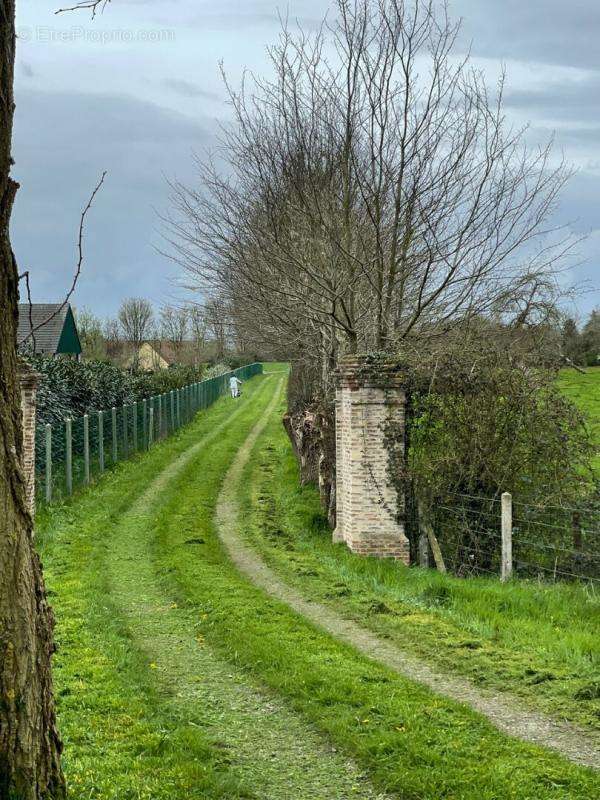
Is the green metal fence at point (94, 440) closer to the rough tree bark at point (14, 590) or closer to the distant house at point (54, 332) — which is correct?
the distant house at point (54, 332)

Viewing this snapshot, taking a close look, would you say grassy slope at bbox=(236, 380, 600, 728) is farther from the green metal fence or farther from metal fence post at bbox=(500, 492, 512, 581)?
the green metal fence

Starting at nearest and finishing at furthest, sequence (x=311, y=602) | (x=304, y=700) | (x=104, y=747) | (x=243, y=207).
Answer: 1. (x=104, y=747)
2. (x=304, y=700)
3. (x=311, y=602)
4. (x=243, y=207)

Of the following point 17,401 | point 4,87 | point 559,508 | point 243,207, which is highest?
point 243,207

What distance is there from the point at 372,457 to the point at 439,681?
553 cm

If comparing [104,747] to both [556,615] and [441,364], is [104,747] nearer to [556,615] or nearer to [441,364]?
[556,615]

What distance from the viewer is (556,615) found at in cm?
891

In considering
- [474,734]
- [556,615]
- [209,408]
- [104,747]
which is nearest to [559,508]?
[556,615]

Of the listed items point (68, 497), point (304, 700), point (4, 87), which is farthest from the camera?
point (68, 497)

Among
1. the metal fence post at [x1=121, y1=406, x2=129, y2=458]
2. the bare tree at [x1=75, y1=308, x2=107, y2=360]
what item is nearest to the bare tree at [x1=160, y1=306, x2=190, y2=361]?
the bare tree at [x1=75, y1=308, x2=107, y2=360]

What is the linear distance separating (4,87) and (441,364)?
870 centimetres

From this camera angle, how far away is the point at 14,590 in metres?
4.29

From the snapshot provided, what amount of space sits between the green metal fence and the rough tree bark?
12318mm

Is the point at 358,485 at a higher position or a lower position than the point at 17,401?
lower

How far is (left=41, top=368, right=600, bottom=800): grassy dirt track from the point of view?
5.31 m
